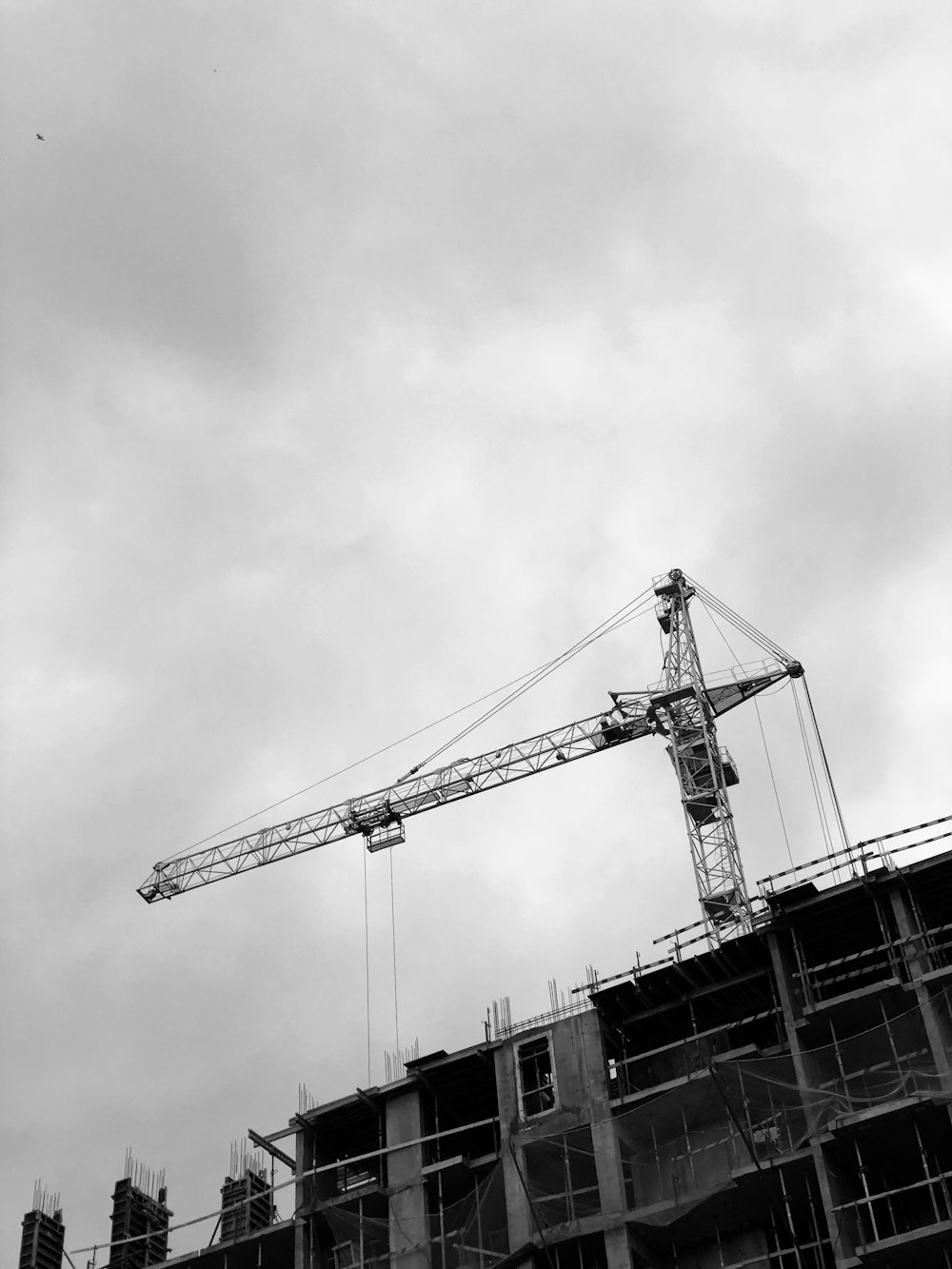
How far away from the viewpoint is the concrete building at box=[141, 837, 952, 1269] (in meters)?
44.6

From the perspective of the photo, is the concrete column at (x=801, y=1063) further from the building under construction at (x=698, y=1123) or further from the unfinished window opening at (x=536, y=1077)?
the unfinished window opening at (x=536, y=1077)

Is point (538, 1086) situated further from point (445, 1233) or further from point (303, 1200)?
point (303, 1200)

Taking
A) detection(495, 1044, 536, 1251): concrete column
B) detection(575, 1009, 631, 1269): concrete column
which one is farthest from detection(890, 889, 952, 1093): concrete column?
detection(495, 1044, 536, 1251): concrete column

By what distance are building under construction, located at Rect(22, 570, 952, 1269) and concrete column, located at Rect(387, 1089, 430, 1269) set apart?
6cm

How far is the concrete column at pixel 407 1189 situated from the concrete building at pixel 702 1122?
0.06 metres

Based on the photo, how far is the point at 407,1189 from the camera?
51531 millimetres

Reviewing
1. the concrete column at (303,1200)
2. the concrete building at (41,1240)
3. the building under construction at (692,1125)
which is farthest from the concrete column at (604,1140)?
the concrete building at (41,1240)

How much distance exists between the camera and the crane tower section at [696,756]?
240ft

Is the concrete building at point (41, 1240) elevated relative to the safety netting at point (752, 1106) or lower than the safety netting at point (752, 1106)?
elevated

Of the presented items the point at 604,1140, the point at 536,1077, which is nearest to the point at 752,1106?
the point at 604,1140

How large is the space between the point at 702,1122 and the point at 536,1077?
573cm

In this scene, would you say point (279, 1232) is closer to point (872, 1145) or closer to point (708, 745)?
point (872, 1145)

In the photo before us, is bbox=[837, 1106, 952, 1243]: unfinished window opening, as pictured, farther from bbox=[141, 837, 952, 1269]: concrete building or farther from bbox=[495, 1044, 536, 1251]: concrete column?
bbox=[495, 1044, 536, 1251]: concrete column

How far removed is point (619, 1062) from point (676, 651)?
113 ft
